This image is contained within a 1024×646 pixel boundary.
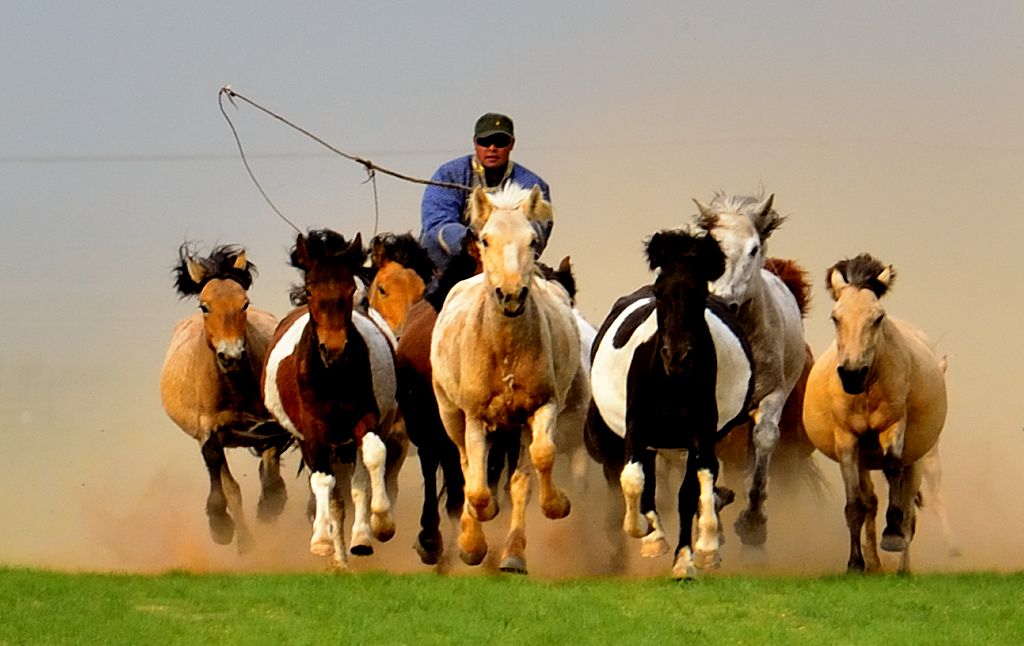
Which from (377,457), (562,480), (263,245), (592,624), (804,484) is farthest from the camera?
(263,245)

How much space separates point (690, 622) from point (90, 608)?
10.7ft

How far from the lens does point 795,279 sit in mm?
19344

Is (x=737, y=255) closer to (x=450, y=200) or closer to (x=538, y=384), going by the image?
(x=538, y=384)

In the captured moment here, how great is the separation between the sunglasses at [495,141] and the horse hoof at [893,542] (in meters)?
4.07

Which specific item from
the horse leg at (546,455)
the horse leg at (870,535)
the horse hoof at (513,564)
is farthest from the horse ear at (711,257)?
the horse leg at (870,535)

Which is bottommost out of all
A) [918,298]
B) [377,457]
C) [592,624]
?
[592,624]

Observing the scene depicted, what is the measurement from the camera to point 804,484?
64.5 feet

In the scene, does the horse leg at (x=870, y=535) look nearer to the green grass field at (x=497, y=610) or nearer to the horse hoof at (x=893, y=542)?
the horse hoof at (x=893, y=542)

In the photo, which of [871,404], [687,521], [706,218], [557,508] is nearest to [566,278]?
[706,218]

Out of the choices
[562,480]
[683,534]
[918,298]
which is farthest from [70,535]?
[918,298]

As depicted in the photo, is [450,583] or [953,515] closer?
[450,583]

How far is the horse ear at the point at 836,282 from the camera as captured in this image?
16156mm

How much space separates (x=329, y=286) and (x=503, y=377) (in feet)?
4.11

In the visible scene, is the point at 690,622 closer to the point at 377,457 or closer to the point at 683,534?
the point at 683,534
